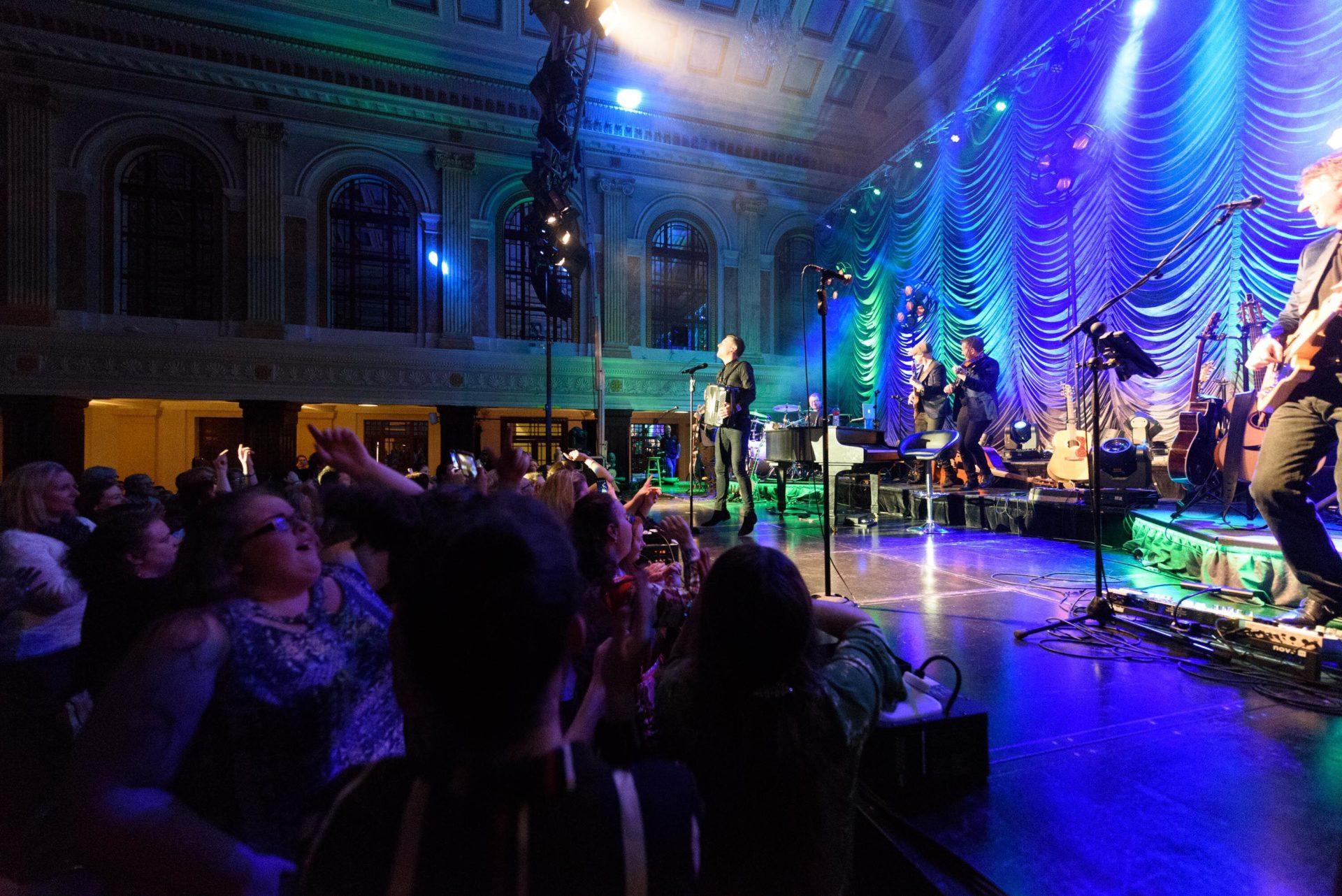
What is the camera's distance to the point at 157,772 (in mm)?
913

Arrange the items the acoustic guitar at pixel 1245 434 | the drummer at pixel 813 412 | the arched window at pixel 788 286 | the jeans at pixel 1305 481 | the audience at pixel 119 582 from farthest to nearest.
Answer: the arched window at pixel 788 286 → the drummer at pixel 813 412 → the acoustic guitar at pixel 1245 434 → the jeans at pixel 1305 481 → the audience at pixel 119 582

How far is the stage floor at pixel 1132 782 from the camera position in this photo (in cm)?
142

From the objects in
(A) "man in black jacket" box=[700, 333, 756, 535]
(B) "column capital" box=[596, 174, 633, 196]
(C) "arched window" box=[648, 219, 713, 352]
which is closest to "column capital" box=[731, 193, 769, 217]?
(C) "arched window" box=[648, 219, 713, 352]

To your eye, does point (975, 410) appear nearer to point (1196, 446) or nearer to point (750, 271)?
point (1196, 446)

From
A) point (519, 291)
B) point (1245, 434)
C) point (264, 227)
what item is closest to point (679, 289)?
point (519, 291)

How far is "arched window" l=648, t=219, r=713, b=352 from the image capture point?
51.2 ft

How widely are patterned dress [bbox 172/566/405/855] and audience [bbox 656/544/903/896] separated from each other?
622 millimetres

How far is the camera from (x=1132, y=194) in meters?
7.28

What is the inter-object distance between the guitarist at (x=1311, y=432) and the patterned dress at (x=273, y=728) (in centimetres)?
372

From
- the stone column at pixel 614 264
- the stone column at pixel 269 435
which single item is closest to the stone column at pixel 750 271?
the stone column at pixel 614 264

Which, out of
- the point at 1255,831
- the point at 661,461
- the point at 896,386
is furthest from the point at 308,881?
the point at 661,461

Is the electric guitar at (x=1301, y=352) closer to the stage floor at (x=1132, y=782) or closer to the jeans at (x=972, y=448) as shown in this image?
the stage floor at (x=1132, y=782)

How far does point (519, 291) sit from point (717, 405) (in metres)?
10.2

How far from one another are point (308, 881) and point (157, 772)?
0.54m
